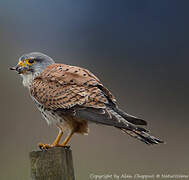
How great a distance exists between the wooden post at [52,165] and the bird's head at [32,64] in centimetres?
191

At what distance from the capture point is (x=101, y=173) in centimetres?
634

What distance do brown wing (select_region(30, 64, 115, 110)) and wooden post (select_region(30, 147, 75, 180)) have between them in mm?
945

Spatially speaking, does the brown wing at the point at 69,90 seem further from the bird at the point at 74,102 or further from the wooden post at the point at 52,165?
the wooden post at the point at 52,165

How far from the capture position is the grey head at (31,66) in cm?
525

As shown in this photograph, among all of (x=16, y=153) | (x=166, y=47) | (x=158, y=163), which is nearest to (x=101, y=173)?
(x=158, y=163)

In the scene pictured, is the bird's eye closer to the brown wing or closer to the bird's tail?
the brown wing

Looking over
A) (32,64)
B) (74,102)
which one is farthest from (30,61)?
(74,102)

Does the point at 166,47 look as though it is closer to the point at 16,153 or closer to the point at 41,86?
the point at 16,153

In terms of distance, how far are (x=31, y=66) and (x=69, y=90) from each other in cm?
91

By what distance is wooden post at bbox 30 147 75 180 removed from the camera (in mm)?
3406

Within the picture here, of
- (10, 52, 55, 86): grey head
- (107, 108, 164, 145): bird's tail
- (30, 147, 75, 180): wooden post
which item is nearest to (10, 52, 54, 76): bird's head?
(10, 52, 55, 86): grey head

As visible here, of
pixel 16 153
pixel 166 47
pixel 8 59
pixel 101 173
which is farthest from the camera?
pixel 166 47

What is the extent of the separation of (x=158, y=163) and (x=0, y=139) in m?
2.71

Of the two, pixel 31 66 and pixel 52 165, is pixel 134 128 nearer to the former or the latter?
pixel 52 165
